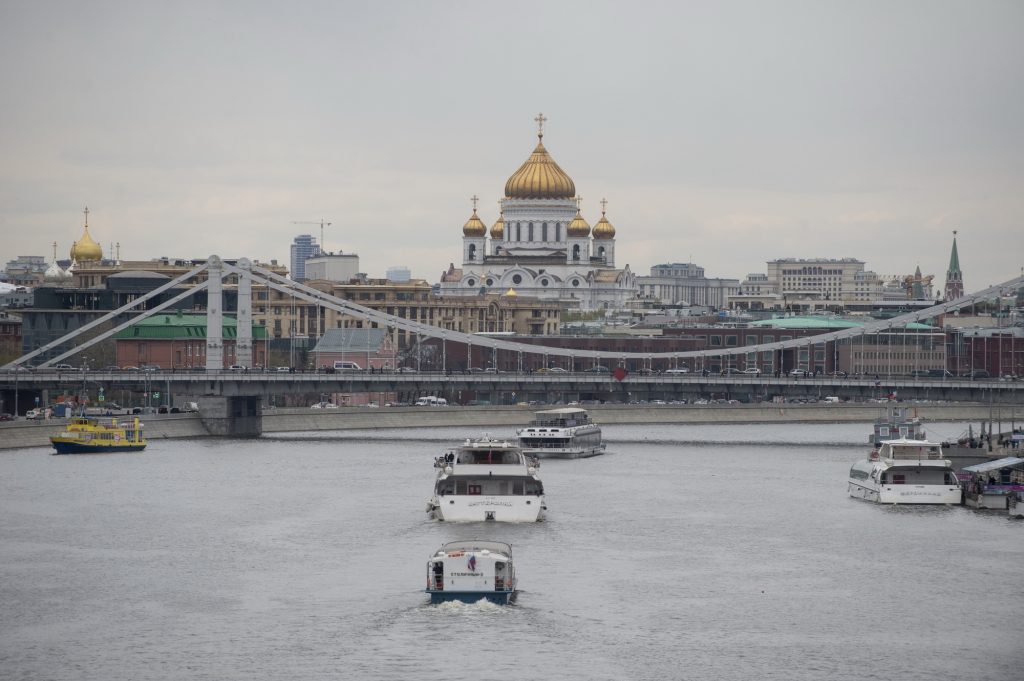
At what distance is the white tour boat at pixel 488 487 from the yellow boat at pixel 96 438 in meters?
25.8

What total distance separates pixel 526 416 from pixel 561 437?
30840 millimetres

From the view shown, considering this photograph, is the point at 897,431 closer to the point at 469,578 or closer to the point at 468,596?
the point at 469,578

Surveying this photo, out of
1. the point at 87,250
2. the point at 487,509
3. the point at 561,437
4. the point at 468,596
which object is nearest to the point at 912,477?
the point at 487,509

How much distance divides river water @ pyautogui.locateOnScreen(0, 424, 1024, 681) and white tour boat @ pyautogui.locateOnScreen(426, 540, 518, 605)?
1.34 ft

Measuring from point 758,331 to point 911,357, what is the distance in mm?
13863

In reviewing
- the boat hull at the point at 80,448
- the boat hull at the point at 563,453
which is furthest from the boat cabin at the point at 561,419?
the boat hull at the point at 80,448

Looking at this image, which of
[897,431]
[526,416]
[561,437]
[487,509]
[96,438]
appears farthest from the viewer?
[526,416]

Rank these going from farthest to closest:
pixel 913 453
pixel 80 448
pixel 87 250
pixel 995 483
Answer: pixel 87 250 → pixel 80 448 → pixel 913 453 → pixel 995 483

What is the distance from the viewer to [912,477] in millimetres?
74750

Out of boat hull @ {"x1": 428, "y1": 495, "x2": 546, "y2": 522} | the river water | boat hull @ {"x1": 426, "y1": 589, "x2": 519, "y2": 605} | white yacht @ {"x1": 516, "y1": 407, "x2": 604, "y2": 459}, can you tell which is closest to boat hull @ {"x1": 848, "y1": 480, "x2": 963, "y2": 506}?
the river water

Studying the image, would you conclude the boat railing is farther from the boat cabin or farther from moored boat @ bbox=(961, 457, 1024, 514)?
the boat cabin

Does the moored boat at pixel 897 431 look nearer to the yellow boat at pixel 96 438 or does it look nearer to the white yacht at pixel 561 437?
the white yacht at pixel 561 437

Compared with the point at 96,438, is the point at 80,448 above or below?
below

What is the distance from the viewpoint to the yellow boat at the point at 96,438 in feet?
303
